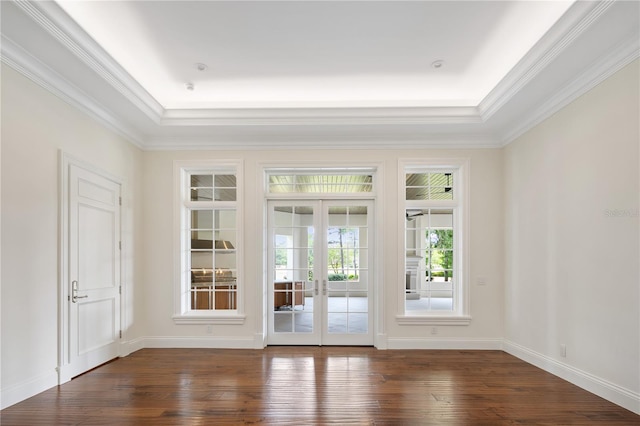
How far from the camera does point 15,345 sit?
2887 millimetres

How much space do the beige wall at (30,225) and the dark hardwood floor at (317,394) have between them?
344mm

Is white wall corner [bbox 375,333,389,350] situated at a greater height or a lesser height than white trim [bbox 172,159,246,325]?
lesser

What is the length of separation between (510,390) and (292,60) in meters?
3.78

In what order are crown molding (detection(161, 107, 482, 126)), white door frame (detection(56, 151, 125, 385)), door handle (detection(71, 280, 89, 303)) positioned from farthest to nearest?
crown molding (detection(161, 107, 482, 126)) < door handle (detection(71, 280, 89, 303)) < white door frame (detection(56, 151, 125, 385))

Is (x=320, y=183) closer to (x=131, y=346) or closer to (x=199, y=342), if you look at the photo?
(x=199, y=342)

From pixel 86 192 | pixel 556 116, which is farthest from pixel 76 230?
pixel 556 116

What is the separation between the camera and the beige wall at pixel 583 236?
2865mm

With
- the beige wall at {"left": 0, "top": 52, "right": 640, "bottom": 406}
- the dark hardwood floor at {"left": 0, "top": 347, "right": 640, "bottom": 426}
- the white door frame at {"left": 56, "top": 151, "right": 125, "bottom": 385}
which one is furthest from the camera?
the white door frame at {"left": 56, "top": 151, "right": 125, "bottom": 385}

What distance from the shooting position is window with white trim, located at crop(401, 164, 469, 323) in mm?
4844

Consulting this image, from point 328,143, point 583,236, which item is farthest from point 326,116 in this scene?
point 583,236

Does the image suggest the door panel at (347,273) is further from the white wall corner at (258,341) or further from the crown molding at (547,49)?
the crown molding at (547,49)

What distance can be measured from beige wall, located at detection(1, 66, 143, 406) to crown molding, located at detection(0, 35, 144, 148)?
0.22 ft

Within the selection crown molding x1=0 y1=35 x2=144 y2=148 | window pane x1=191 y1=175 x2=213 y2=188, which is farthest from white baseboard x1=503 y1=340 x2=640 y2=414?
crown molding x1=0 y1=35 x2=144 y2=148

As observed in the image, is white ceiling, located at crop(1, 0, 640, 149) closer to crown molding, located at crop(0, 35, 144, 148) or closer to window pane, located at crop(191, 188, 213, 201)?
crown molding, located at crop(0, 35, 144, 148)
